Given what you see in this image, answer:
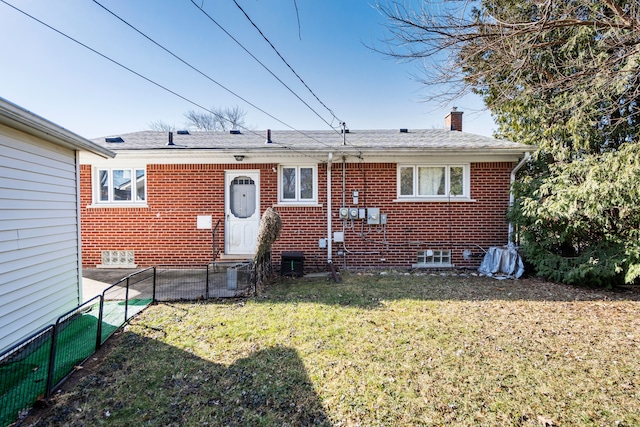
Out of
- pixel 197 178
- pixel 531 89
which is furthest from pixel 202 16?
pixel 531 89

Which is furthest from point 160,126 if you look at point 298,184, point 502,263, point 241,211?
point 502,263

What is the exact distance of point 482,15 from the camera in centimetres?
525

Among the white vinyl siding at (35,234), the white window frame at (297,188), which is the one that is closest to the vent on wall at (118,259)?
the white vinyl siding at (35,234)

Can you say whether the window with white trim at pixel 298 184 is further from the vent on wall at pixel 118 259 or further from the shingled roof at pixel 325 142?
the vent on wall at pixel 118 259

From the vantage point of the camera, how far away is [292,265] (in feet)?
23.3

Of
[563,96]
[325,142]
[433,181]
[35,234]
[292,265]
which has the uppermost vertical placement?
[563,96]

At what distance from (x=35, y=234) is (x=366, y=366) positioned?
468 cm

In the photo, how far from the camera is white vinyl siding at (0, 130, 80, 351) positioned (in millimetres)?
3535

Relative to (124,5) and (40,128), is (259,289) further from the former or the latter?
(124,5)

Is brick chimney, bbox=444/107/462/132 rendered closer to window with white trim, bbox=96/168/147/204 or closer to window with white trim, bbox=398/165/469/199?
window with white trim, bbox=398/165/469/199

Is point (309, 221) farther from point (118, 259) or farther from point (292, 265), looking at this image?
point (118, 259)

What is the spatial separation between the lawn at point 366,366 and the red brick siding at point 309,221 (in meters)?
2.53

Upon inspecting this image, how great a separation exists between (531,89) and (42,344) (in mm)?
8660

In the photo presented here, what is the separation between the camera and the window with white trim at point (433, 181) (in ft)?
25.6
